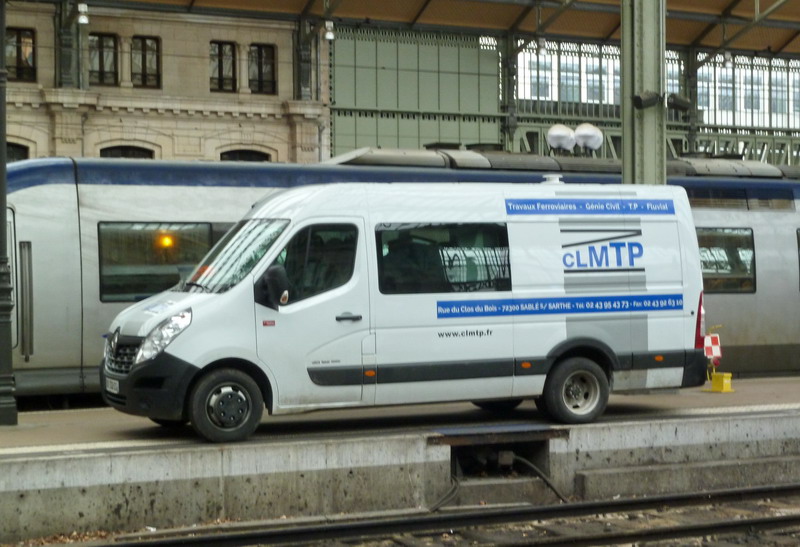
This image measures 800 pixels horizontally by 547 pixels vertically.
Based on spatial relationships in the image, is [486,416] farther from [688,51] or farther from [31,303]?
[688,51]

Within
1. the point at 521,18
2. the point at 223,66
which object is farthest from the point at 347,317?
the point at 521,18

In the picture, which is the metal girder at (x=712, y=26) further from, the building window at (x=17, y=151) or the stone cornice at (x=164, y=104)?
the building window at (x=17, y=151)

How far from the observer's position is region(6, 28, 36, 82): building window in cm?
2791

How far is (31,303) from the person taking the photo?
16188mm

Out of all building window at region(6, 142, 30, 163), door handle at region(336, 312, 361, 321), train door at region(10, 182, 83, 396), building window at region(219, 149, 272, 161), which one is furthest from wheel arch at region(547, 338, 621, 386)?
building window at region(6, 142, 30, 163)

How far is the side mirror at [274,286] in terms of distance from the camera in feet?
38.2

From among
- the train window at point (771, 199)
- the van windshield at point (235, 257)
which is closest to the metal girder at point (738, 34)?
the train window at point (771, 199)

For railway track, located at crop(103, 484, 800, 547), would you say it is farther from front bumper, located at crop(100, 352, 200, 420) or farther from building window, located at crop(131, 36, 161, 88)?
building window, located at crop(131, 36, 161, 88)

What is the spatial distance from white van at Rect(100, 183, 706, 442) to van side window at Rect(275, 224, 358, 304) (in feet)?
0.04

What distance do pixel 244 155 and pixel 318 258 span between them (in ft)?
60.2

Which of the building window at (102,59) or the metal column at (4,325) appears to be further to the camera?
the building window at (102,59)

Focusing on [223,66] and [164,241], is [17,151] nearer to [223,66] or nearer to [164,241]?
[223,66]

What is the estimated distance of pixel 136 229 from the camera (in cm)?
1681

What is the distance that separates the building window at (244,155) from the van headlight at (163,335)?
1852 centimetres
